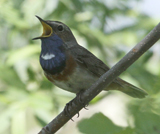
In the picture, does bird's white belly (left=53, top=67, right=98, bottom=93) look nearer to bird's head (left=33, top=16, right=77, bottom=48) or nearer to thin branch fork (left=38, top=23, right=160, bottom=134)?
bird's head (left=33, top=16, right=77, bottom=48)

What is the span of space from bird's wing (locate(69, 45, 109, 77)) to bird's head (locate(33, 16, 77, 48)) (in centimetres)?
14

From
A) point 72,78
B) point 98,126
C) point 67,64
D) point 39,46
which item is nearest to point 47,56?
point 67,64

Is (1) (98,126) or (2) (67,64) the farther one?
(2) (67,64)

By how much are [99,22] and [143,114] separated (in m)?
3.61

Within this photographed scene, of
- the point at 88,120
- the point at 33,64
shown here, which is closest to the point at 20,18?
the point at 33,64

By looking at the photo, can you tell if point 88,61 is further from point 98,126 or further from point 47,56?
point 98,126

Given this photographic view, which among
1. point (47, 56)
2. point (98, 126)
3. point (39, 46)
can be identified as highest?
point (98, 126)

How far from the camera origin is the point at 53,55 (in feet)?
10.9

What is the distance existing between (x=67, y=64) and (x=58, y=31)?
1.81ft

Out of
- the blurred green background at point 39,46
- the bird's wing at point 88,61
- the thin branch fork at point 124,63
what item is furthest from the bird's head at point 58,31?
the thin branch fork at point 124,63

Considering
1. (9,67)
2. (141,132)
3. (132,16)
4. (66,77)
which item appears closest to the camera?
(141,132)

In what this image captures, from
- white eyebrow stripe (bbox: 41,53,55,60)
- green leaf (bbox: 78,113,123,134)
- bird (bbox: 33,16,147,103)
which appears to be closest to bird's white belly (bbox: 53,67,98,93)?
bird (bbox: 33,16,147,103)

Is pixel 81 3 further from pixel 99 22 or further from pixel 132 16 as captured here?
pixel 132 16

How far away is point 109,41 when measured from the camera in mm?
4605
